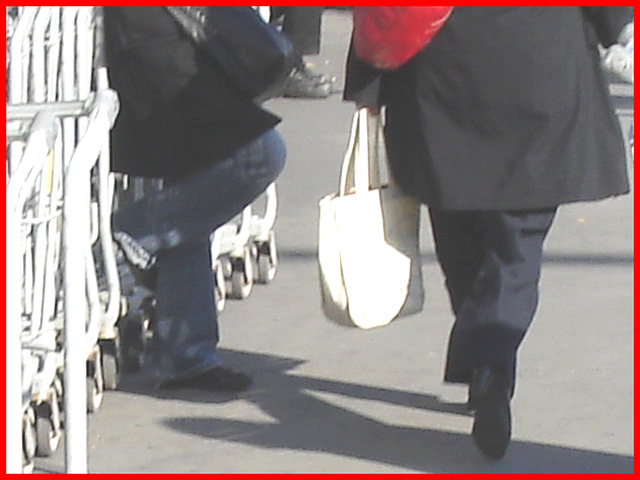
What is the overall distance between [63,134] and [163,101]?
317 mm

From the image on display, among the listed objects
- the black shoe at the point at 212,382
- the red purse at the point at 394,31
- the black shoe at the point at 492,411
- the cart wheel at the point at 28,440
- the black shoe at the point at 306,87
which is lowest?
the black shoe at the point at 306,87

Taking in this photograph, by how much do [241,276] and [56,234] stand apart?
1691 mm

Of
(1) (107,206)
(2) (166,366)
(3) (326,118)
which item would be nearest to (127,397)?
(2) (166,366)

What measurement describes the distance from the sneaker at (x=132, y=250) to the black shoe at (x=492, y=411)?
3.76ft

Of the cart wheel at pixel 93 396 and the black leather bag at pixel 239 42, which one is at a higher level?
the black leather bag at pixel 239 42

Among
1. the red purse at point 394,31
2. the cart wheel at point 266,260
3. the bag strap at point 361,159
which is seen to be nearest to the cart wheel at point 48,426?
the bag strap at point 361,159

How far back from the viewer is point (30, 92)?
467 centimetres

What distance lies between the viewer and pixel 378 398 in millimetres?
5090

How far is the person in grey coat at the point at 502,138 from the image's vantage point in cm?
421

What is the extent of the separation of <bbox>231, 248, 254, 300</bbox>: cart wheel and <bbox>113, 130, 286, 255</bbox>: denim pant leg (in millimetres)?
1100

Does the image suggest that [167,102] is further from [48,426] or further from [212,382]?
[48,426]

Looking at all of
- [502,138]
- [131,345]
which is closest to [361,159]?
[502,138]

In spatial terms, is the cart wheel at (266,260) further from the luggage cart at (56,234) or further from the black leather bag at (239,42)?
the black leather bag at (239,42)

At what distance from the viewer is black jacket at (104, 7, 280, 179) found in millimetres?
4832
